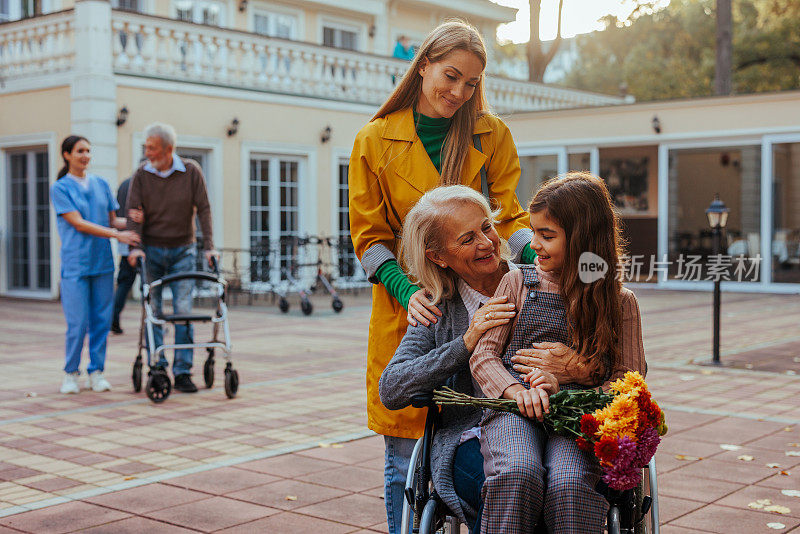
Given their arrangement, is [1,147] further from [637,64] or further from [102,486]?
[637,64]

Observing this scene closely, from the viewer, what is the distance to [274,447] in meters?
5.42

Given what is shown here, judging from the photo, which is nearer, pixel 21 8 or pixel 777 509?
pixel 777 509

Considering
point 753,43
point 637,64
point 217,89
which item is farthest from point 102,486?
point 637,64

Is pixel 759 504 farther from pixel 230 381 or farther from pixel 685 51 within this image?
pixel 685 51

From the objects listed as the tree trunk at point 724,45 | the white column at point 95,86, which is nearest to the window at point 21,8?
the white column at point 95,86

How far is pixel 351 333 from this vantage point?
36.3 feet

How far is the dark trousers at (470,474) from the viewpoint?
2576 millimetres

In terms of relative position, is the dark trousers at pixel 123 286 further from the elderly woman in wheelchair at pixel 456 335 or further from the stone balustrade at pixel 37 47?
the elderly woman in wheelchair at pixel 456 335

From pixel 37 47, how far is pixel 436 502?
47.1ft

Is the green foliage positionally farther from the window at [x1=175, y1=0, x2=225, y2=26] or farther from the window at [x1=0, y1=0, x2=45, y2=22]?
the window at [x1=0, y1=0, x2=45, y2=22]

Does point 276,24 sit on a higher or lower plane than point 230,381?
higher

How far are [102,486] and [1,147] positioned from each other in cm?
1266

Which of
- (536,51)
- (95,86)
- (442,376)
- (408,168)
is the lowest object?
(442,376)

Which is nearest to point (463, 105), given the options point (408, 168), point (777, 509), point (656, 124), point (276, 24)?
point (408, 168)
